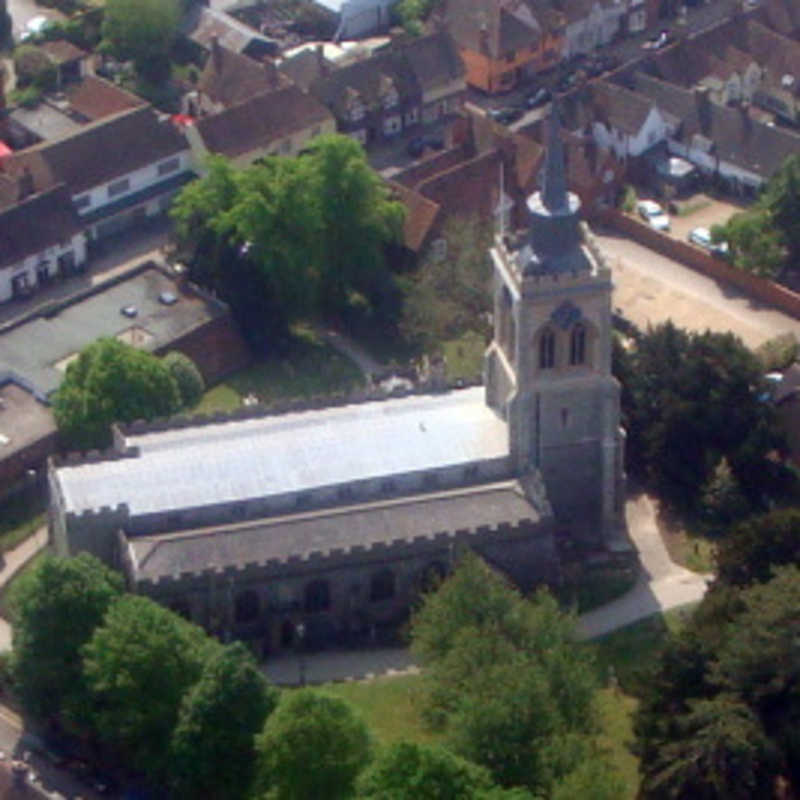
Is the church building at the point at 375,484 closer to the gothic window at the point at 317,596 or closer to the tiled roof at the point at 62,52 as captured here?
the gothic window at the point at 317,596

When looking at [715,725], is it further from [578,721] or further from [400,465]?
[400,465]

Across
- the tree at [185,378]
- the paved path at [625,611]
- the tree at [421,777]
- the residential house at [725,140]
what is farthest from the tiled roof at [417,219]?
the tree at [421,777]

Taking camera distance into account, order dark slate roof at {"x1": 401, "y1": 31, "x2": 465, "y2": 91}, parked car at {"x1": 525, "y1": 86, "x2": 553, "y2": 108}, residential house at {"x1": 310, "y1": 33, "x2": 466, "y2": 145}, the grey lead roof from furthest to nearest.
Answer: parked car at {"x1": 525, "y1": 86, "x2": 553, "y2": 108} → dark slate roof at {"x1": 401, "y1": 31, "x2": 465, "y2": 91} → residential house at {"x1": 310, "y1": 33, "x2": 466, "y2": 145} → the grey lead roof

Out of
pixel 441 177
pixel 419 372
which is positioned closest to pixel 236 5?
pixel 441 177

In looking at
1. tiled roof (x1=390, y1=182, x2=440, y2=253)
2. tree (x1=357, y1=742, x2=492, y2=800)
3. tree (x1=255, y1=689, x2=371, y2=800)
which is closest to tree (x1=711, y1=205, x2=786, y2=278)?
tiled roof (x1=390, y1=182, x2=440, y2=253)

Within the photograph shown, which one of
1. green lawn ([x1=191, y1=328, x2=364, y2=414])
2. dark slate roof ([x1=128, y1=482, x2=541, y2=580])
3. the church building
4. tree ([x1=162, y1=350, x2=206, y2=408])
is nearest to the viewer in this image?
dark slate roof ([x1=128, y1=482, x2=541, y2=580])

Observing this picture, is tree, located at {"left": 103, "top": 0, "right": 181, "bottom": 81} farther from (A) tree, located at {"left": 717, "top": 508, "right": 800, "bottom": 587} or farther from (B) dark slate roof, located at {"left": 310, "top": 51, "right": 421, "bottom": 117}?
(A) tree, located at {"left": 717, "top": 508, "right": 800, "bottom": 587}

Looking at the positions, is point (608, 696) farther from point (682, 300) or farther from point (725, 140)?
point (725, 140)
